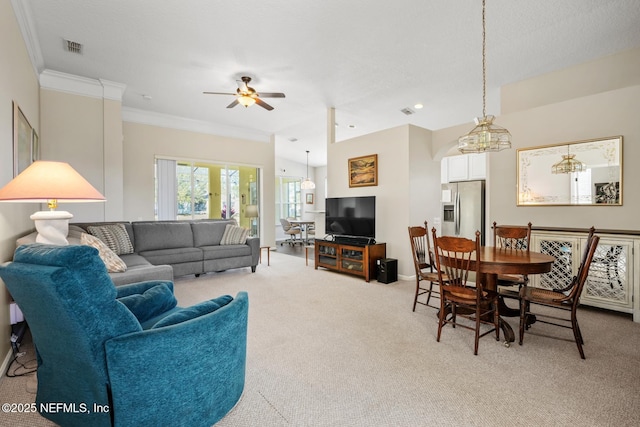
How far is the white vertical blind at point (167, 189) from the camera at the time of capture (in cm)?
620

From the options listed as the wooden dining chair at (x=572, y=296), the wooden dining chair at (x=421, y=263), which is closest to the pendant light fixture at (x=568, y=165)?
the wooden dining chair at (x=572, y=296)

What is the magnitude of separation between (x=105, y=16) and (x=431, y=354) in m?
4.42

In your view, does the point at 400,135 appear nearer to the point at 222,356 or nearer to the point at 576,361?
the point at 576,361

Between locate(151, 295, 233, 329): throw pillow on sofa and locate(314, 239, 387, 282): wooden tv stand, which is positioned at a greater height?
locate(151, 295, 233, 329): throw pillow on sofa

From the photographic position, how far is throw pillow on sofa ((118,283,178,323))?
1.80 meters

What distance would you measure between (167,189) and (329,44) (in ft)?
15.3

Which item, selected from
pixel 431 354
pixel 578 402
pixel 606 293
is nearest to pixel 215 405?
pixel 431 354

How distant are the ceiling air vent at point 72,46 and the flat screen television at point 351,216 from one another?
4102 mm

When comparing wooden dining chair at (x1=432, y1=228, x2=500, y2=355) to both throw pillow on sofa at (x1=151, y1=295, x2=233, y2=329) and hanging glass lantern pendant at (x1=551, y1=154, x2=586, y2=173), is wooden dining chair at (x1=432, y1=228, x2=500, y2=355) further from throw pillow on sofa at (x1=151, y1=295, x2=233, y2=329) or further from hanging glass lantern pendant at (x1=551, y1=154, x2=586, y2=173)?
hanging glass lantern pendant at (x1=551, y1=154, x2=586, y2=173)

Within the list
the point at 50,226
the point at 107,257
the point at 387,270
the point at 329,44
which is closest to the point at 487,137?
the point at 329,44

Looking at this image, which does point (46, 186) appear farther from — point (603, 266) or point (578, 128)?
point (578, 128)

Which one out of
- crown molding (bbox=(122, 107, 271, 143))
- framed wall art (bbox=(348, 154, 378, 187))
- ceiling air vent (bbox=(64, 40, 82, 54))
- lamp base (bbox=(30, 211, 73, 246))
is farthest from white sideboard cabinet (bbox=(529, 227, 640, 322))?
crown molding (bbox=(122, 107, 271, 143))

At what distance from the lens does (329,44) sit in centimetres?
346

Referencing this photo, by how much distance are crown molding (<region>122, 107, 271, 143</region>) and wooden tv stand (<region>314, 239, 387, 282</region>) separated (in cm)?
362
